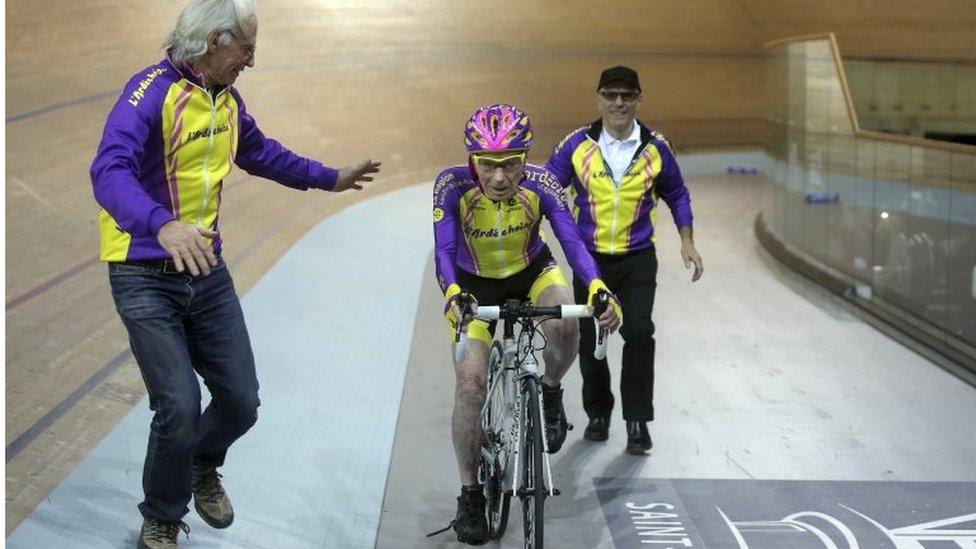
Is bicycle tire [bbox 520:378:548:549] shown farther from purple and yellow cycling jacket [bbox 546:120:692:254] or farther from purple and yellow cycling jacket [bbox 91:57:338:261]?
purple and yellow cycling jacket [bbox 546:120:692:254]

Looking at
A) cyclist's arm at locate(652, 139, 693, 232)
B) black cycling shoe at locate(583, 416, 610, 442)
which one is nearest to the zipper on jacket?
cyclist's arm at locate(652, 139, 693, 232)

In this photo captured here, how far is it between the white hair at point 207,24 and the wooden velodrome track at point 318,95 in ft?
5.41

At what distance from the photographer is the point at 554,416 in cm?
495

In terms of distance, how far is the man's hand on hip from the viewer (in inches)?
131

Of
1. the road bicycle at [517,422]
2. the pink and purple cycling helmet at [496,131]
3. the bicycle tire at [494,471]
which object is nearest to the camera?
the road bicycle at [517,422]

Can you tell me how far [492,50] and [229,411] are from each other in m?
12.0

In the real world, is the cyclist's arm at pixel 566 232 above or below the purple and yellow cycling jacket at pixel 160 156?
below

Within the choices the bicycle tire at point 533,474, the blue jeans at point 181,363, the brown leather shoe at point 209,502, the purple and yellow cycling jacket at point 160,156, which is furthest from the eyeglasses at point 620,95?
the brown leather shoe at point 209,502

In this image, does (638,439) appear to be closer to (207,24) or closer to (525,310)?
(525,310)

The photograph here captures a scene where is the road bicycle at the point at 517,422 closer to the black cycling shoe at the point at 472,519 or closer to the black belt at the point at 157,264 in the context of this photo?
the black cycling shoe at the point at 472,519

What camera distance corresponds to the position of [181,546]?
171 inches

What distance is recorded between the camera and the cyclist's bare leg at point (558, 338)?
4562 mm

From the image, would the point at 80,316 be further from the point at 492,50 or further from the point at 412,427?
the point at 492,50

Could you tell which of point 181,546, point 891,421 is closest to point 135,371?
point 181,546
